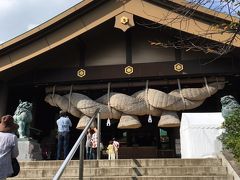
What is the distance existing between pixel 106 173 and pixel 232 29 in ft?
12.3

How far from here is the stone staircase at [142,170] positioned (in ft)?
22.3

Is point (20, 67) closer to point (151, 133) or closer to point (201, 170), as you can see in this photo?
point (151, 133)

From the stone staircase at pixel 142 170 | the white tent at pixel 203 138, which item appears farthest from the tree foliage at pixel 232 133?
the white tent at pixel 203 138

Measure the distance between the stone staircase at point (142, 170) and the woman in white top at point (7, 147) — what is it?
2564mm

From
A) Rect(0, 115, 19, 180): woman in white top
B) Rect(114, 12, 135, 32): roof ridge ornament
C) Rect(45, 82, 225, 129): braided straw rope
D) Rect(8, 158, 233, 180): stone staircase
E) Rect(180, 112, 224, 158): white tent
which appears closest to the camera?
Rect(0, 115, 19, 180): woman in white top

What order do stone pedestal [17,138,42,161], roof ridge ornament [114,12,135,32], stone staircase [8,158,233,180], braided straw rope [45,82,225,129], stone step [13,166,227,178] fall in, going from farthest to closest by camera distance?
braided straw rope [45,82,225,129] < roof ridge ornament [114,12,135,32] < stone pedestal [17,138,42,161] < stone step [13,166,227,178] < stone staircase [8,158,233,180]

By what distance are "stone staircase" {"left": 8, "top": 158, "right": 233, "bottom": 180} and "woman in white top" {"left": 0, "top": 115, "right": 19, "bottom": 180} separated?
2564 millimetres

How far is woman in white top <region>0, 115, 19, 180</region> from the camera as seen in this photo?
4414mm

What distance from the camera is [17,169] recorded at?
4637 mm

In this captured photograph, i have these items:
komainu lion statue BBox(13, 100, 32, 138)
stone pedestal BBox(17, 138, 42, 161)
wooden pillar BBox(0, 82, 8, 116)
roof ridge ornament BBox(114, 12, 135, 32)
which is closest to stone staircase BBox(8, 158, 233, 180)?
stone pedestal BBox(17, 138, 42, 161)

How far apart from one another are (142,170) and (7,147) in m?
3.35

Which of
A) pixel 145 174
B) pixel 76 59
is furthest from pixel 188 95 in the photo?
pixel 145 174

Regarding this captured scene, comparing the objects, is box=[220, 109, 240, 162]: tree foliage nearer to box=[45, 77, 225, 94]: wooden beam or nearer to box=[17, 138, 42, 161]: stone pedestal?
box=[17, 138, 42, 161]: stone pedestal

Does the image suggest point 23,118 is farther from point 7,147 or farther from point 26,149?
point 7,147
